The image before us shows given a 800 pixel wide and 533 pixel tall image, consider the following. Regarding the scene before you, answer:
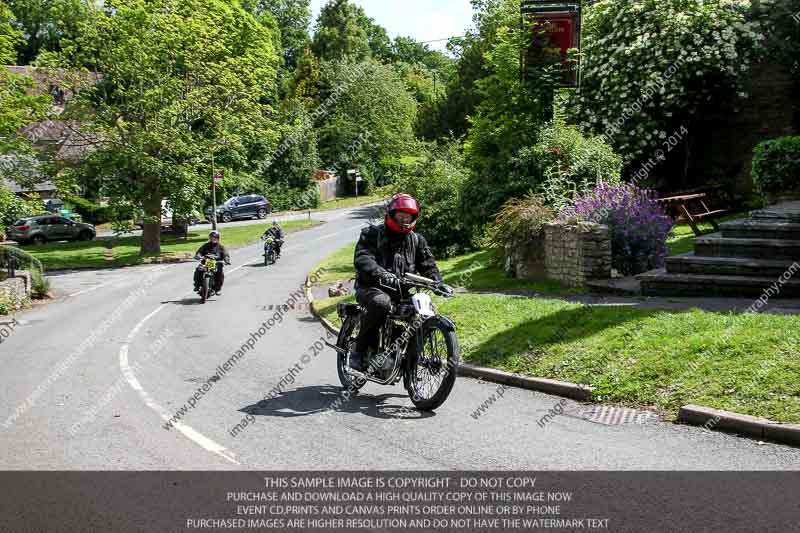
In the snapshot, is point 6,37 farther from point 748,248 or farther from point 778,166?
point 748,248

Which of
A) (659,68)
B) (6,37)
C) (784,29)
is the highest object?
(784,29)

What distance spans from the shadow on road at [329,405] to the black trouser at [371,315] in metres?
0.59

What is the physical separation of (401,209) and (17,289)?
762 inches

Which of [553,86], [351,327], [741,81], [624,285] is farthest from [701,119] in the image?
[351,327]

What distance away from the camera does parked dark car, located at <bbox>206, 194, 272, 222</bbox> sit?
57.8 meters

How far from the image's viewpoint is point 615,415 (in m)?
8.07

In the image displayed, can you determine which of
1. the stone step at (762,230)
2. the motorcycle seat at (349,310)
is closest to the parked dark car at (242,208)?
the stone step at (762,230)

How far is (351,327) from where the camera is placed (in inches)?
377

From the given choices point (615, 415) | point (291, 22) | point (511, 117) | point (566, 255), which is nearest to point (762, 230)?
point (566, 255)

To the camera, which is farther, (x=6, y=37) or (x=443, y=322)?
(x=6, y=37)

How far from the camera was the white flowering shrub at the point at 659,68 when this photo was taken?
2502 centimetres

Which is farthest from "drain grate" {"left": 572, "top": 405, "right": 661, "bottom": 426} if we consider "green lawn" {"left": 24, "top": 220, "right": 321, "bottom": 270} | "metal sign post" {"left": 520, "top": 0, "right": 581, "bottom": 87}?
"green lawn" {"left": 24, "top": 220, "right": 321, "bottom": 270}

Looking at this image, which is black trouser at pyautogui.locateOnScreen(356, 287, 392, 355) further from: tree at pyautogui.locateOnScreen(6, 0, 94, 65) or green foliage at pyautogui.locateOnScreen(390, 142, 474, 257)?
tree at pyautogui.locateOnScreen(6, 0, 94, 65)

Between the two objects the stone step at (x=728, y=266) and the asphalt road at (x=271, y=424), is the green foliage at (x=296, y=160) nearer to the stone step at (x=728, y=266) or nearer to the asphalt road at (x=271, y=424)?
the asphalt road at (x=271, y=424)
